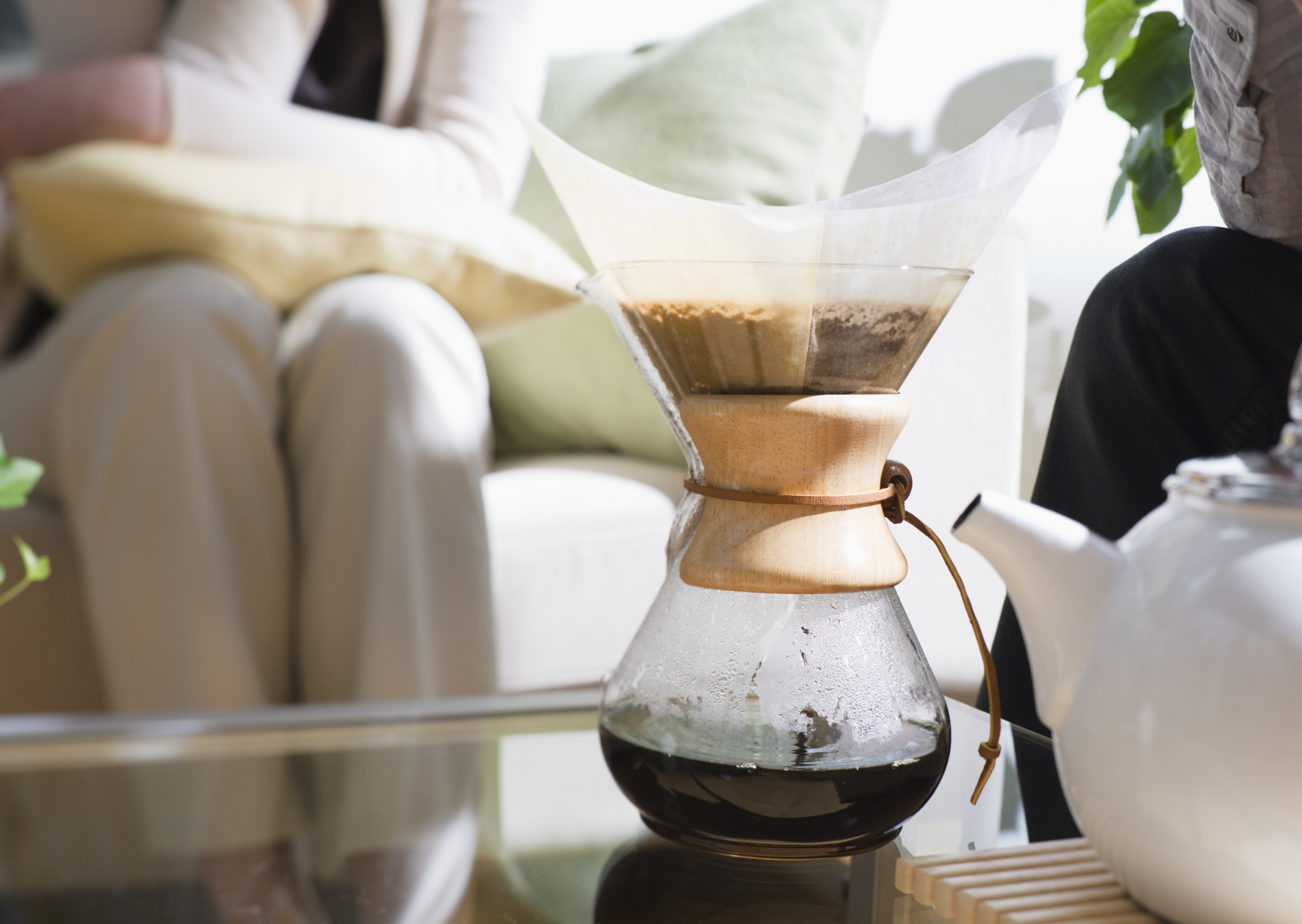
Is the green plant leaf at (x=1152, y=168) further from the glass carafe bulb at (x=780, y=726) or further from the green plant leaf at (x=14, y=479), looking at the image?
the green plant leaf at (x=14, y=479)

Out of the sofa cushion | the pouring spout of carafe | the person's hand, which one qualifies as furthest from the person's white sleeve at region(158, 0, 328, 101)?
the pouring spout of carafe

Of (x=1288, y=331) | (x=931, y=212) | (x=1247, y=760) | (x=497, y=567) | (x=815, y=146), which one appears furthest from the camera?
(x=815, y=146)

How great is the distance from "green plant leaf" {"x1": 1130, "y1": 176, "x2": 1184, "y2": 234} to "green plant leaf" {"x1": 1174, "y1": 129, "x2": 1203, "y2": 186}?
17 millimetres

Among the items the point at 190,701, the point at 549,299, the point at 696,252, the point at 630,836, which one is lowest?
the point at 190,701

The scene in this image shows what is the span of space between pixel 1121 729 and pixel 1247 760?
0.10 ft

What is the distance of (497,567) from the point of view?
901mm

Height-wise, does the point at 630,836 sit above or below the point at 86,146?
below

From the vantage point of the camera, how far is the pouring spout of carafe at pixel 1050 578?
31 cm

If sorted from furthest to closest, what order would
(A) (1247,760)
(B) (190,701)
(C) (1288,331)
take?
(B) (190,701) < (C) (1288,331) < (A) (1247,760)

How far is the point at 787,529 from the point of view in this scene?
1.18ft

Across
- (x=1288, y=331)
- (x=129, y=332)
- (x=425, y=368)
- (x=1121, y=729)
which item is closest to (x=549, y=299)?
(x=425, y=368)

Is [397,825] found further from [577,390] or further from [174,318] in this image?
[577,390]

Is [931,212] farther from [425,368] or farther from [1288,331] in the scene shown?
[425,368]

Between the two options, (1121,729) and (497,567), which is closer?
(1121,729)
